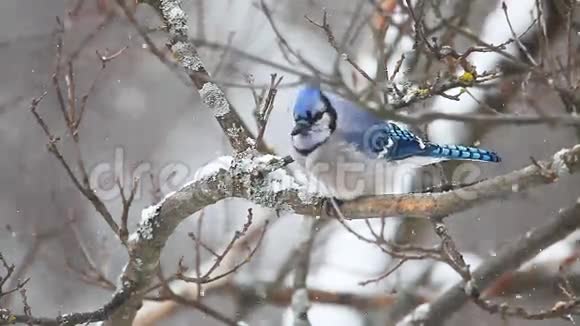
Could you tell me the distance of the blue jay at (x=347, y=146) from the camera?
169 cm

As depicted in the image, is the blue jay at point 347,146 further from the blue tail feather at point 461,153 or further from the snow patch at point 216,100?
the snow patch at point 216,100

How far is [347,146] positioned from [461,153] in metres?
0.24

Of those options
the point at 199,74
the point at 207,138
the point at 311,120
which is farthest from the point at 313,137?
the point at 207,138

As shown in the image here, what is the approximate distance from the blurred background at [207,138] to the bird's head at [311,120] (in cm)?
25

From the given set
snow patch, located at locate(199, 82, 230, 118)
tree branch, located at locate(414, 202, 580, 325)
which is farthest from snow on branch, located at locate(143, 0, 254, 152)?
tree branch, located at locate(414, 202, 580, 325)

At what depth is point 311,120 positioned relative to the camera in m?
1.70

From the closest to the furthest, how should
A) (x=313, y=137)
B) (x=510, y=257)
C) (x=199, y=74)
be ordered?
(x=199, y=74) < (x=313, y=137) < (x=510, y=257)

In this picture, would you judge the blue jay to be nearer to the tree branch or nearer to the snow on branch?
the snow on branch

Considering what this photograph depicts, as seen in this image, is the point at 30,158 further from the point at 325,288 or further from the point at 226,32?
the point at 325,288

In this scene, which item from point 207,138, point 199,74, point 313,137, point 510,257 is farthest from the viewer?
point 207,138

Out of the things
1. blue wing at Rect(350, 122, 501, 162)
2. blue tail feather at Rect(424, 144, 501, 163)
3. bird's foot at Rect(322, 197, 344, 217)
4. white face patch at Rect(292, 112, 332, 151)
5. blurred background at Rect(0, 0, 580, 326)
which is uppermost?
blurred background at Rect(0, 0, 580, 326)

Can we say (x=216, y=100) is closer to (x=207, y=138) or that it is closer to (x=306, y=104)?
(x=306, y=104)

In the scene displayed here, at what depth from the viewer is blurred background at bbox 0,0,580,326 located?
2398mm
